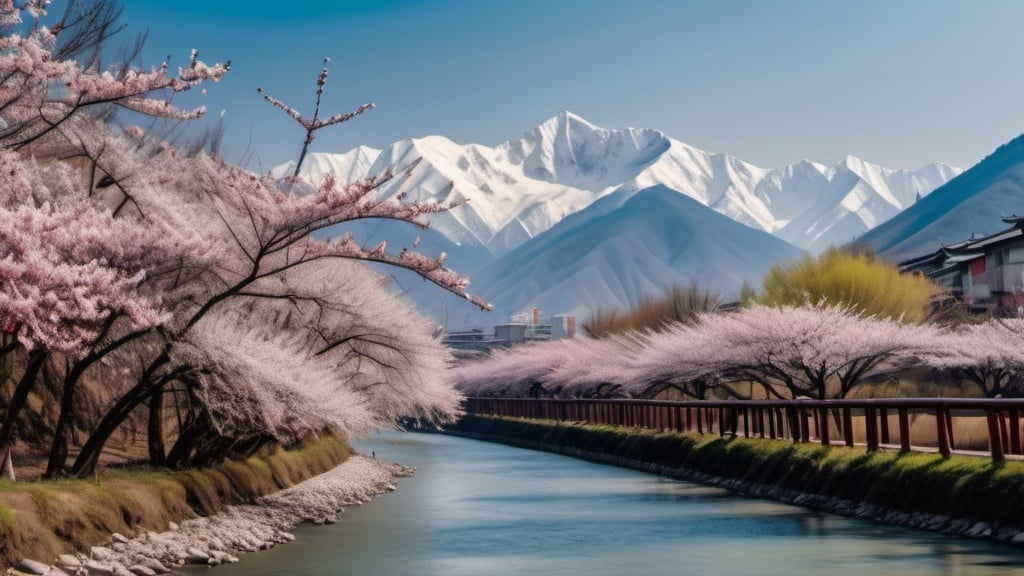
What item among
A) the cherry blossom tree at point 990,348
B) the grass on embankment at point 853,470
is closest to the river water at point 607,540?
the grass on embankment at point 853,470

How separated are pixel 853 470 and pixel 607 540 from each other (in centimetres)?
790

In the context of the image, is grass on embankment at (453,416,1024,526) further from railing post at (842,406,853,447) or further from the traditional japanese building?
the traditional japanese building

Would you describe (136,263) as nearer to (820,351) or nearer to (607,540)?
(607,540)

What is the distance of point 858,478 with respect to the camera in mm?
33281

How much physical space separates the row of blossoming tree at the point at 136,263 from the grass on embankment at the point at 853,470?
11249mm

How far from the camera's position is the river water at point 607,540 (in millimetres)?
24141

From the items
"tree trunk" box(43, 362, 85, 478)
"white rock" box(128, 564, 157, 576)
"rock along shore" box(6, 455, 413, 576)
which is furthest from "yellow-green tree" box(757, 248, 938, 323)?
"white rock" box(128, 564, 157, 576)

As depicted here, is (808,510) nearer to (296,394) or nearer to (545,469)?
(296,394)

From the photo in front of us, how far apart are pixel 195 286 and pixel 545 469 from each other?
36428 mm

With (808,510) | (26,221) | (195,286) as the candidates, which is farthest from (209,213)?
(808,510)

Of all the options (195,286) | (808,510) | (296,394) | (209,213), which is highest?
(209,213)

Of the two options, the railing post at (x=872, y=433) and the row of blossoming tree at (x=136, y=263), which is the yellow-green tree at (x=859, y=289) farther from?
the row of blossoming tree at (x=136, y=263)

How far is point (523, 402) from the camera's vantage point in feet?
343

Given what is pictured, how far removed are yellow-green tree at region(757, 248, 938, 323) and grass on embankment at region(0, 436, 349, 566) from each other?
37.6m
